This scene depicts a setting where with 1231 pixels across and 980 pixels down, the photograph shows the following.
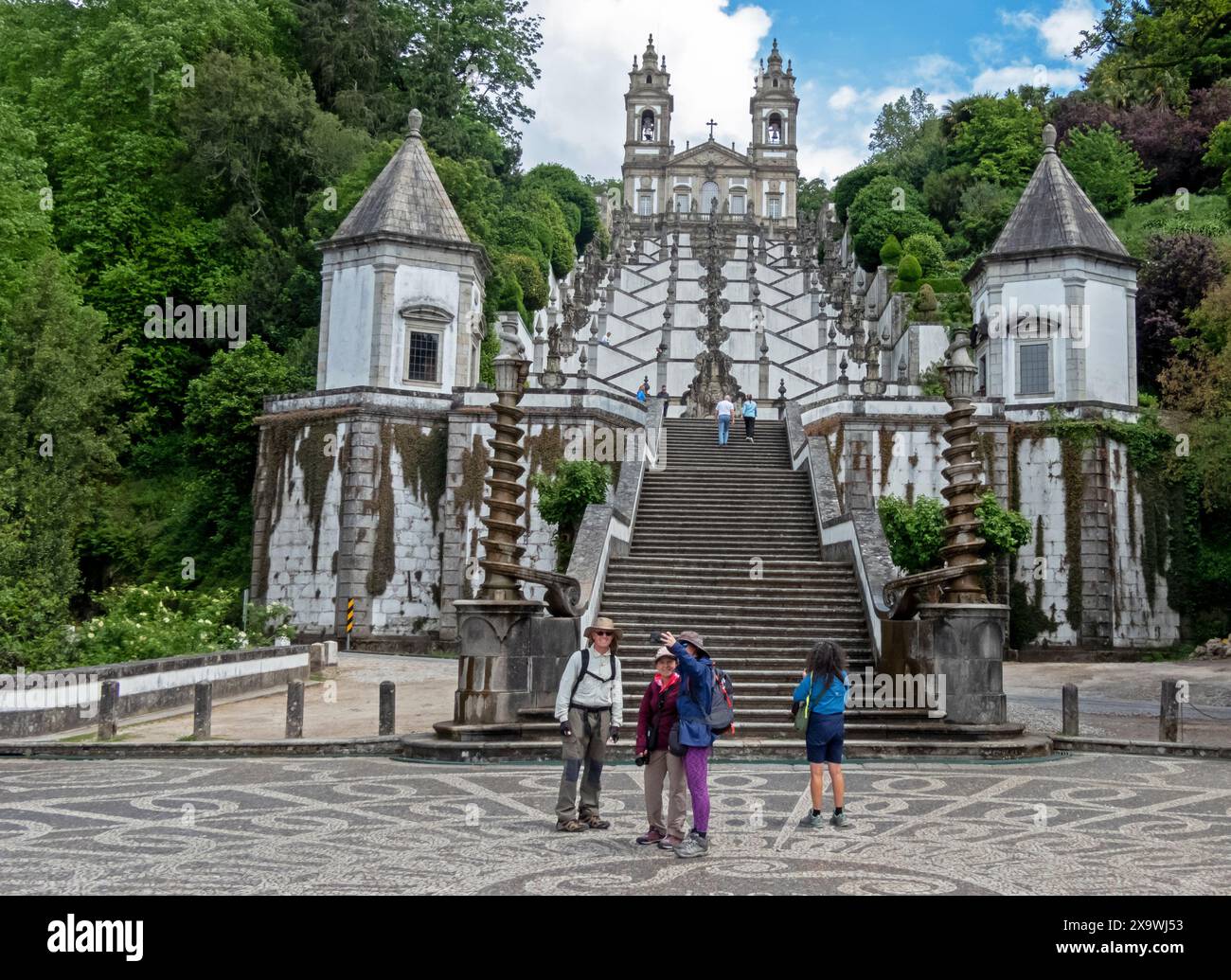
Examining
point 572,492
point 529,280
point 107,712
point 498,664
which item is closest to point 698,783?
point 498,664

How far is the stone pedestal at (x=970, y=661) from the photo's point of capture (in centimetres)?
1410

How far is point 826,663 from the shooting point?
9453mm

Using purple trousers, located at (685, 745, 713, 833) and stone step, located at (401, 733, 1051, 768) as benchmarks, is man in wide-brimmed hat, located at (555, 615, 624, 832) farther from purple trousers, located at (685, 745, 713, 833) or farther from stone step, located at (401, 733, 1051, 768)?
stone step, located at (401, 733, 1051, 768)

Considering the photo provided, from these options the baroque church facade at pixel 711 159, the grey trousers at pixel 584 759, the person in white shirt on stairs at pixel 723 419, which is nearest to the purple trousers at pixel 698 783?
the grey trousers at pixel 584 759

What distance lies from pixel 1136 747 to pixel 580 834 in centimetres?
847

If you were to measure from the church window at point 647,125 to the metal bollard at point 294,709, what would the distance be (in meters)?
100

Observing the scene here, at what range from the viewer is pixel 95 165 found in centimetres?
3744

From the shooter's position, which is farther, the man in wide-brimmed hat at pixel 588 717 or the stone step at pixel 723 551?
the stone step at pixel 723 551

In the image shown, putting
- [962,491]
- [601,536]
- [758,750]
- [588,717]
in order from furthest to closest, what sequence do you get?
[601,536], [962,491], [758,750], [588,717]

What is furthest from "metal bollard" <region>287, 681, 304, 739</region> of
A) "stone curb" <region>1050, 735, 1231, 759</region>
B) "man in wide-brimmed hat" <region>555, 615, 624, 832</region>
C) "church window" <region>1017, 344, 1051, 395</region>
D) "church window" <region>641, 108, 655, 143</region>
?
"church window" <region>641, 108, 655, 143</region>

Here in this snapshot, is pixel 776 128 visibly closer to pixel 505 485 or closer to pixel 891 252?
pixel 891 252

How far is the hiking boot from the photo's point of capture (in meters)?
7.88

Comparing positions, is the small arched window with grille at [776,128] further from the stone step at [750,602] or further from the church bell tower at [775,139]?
the stone step at [750,602]

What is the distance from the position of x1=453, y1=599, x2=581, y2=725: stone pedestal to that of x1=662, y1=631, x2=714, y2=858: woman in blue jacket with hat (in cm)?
572
